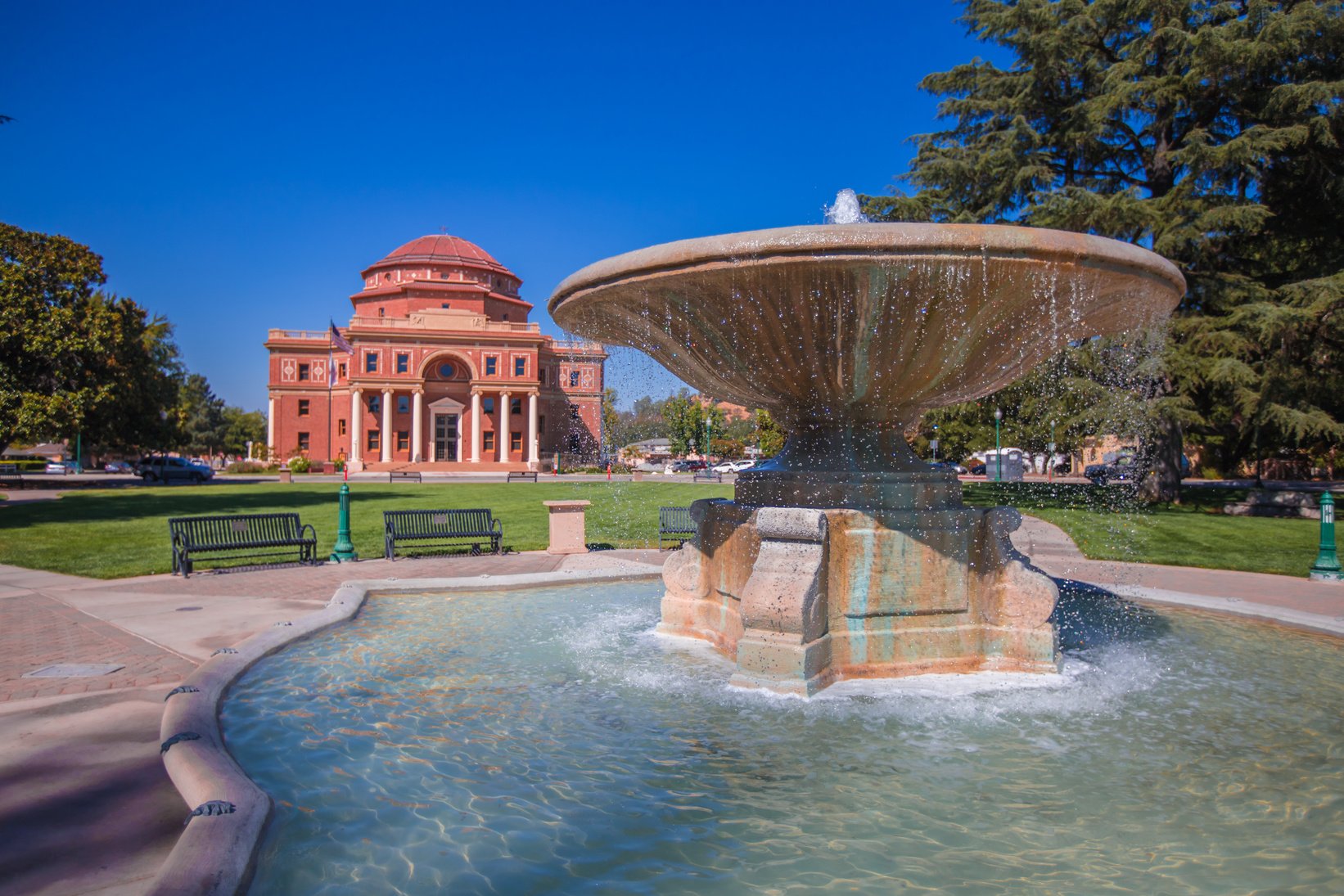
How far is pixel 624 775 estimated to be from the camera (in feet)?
12.5

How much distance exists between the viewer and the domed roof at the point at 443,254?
236 ft

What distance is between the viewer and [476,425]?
68688 millimetres

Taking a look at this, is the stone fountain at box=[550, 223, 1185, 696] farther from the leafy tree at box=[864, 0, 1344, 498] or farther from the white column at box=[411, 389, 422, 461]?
the white column at box=[411, 389, 422, 461]

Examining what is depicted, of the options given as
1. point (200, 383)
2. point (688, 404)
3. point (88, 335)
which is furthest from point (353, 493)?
point (200, 383)

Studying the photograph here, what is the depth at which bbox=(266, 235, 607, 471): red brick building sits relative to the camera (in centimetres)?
6694

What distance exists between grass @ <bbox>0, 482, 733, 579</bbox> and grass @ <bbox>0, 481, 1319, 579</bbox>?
0.04 meters

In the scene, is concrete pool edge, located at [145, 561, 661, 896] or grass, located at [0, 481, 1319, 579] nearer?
concrete pool edge, located at [145, 561, 661, 896]

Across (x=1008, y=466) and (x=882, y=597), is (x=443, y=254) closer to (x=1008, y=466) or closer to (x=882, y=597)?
(x=1008, y=466)

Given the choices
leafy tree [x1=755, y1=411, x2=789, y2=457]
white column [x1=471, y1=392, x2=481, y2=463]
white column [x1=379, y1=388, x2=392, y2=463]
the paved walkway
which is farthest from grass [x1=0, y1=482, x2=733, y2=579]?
white column [x1=471, y1=392, x2=481, y2=463]

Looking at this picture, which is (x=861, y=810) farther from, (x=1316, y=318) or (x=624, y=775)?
(x=1316, y=318)

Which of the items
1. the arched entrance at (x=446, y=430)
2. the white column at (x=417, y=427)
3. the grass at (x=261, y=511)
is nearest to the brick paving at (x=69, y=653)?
the grass at (x=261, y=511)

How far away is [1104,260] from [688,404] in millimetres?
74605

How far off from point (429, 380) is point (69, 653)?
64862 mm

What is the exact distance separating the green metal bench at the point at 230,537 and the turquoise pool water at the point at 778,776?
5.76m
